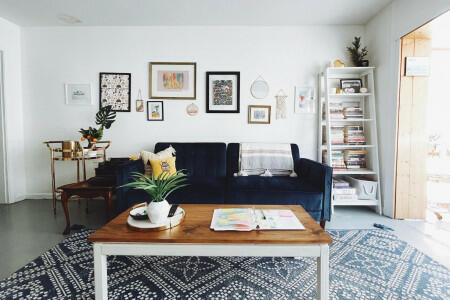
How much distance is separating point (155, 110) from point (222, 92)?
99cm

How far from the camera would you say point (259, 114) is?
10.7ft

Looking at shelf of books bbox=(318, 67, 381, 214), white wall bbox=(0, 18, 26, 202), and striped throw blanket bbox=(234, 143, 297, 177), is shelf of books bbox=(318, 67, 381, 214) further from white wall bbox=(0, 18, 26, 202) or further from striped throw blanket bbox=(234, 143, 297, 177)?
white wall bbox=(0, 18, 26, 202)

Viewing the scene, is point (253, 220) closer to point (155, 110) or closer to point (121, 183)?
point (121, 183)

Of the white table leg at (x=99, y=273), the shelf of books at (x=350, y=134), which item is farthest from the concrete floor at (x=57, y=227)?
the white table leg at (x=99, y=273)

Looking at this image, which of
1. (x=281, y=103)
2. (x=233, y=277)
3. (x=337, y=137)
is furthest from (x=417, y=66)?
(x=233, y=277)

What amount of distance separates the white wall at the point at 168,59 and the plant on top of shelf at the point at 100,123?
243 mm

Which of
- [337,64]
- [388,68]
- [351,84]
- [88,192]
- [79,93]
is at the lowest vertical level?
[88,192]

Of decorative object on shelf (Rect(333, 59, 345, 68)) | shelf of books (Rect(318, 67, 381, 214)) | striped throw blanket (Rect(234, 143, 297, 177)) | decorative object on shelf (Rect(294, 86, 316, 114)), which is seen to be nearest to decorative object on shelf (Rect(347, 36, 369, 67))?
shelf of books (Rect(318, 67, 381, 214))

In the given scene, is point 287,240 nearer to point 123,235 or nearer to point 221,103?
point 123,235

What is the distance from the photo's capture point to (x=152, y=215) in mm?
1237

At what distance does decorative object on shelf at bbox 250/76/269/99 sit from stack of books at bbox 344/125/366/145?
1224 millimetres

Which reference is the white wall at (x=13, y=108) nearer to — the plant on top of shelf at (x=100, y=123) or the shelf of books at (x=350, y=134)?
the plant on top of shelf at (x=100, y=123)

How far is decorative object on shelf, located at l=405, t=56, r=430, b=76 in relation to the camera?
8.41 feet

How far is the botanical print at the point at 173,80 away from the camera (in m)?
3.23
